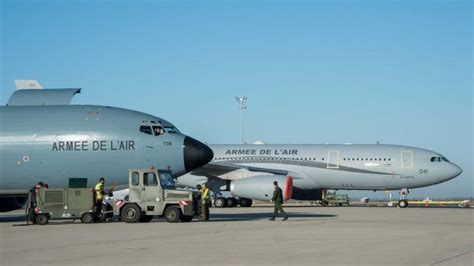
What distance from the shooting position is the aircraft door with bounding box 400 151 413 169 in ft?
142

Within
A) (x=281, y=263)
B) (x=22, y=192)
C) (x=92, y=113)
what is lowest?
(x=281, y=263)

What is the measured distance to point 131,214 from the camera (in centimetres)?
2352

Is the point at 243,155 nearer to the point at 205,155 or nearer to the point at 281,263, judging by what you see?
the point at 205,155

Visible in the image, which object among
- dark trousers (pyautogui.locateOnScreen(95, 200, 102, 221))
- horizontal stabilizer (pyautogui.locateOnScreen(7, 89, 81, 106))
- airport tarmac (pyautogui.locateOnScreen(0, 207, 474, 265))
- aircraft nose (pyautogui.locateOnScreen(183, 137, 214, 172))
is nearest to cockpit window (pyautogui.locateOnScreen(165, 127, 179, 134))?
aircraft nose (pyautogui.locateOnScreen(183, 137, 214, 172))

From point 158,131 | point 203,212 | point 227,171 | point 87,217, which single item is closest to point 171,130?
point 158,131

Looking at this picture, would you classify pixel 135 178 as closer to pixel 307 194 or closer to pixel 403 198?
pixel 307 194

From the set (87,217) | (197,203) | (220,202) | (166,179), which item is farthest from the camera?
(220,202)

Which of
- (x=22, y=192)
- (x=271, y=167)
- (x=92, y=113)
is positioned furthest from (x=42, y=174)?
(x=271, y=167)

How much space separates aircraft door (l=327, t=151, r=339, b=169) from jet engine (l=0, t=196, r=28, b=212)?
22078mm

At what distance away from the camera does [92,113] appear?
2516 centimetres

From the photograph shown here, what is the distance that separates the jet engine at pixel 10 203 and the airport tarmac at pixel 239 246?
252 inches

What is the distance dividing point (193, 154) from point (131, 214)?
3.23 metres

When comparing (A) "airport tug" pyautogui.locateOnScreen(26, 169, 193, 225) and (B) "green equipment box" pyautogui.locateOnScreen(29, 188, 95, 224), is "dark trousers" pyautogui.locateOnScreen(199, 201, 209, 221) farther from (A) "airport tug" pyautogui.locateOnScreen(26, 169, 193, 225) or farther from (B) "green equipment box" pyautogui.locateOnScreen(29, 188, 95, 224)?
(B) "green equipment box" pyautogui.locateOnScreen(29, 188, 95, 224)

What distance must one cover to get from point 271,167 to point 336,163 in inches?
→ 175
